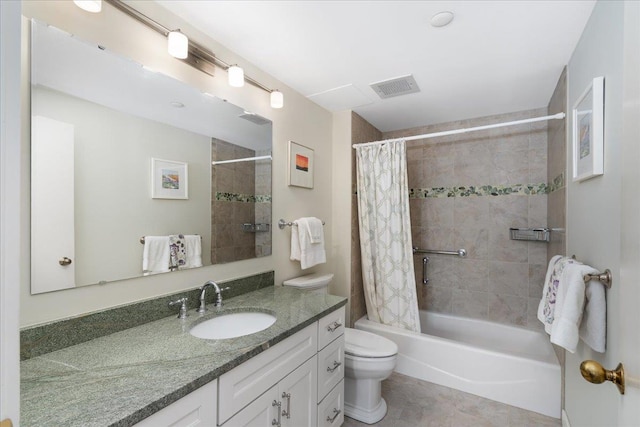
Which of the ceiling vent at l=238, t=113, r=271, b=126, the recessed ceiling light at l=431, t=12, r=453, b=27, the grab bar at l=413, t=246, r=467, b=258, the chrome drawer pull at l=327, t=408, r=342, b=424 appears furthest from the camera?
the grab bar at l=413, t=246, r=467, b=258

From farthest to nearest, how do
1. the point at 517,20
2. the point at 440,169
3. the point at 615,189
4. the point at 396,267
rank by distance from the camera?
the point at 440,169, the point at 396,267, the point at 517,20, the point at 615,189

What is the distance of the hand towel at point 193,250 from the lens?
155cm

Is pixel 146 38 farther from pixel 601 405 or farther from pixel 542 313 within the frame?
pixel 601 405

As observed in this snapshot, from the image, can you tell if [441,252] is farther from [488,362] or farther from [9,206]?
[9,206]

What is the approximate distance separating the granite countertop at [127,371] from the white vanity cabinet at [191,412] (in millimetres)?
32

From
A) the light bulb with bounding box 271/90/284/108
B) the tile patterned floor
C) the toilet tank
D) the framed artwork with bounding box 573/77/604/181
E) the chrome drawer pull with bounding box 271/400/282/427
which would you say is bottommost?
the tile patterned floor

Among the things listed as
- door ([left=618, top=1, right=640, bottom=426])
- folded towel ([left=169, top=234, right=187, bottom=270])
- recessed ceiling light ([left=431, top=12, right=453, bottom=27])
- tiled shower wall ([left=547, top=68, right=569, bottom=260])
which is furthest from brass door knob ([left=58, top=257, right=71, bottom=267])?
tiled shower wall ([left=547, top=68, right=569, bottom=260])

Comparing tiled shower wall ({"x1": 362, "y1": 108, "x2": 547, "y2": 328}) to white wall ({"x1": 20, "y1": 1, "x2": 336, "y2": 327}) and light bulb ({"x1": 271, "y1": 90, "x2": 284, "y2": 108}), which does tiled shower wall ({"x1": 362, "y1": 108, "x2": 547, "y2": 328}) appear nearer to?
white wall ({"x1": 20, "y1": 1, "x2": 336, "y2": 327})

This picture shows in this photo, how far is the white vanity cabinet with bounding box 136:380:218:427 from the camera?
2.68 ft

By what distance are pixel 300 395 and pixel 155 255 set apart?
37.9 inches

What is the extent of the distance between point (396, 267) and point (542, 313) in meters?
1.18

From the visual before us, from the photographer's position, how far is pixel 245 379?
3.63ft

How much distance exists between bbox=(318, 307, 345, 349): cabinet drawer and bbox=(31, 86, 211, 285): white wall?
A: 88cm

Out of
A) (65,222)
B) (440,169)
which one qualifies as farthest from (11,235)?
(440,169)
